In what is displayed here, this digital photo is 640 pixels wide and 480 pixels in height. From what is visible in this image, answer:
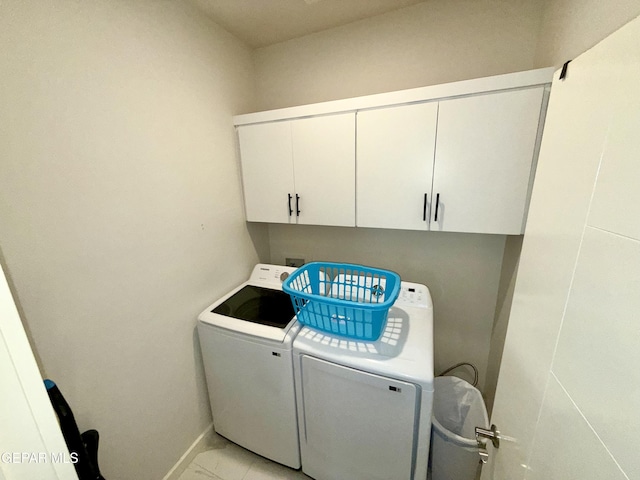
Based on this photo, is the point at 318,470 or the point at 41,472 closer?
the point at 41,472

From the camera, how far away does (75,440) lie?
2.72 ft

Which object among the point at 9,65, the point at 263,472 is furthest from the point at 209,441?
the point at 9,65

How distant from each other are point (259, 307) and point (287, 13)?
1.80 metres

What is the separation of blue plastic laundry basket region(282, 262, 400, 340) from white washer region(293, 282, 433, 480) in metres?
0.06

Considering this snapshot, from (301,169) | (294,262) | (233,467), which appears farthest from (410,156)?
(233,467)

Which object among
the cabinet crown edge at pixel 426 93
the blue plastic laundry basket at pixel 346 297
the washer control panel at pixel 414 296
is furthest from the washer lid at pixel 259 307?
the cabinet crown edge at pixel 426 93

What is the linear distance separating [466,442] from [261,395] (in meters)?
1.08

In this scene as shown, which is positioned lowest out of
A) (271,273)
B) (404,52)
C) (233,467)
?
(233,467)

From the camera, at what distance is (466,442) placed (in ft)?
3.83

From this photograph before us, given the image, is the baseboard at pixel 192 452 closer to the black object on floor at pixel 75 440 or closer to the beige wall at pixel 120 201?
the beige wall at pixel 120 201

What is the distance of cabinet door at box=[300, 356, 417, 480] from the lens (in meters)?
1.04

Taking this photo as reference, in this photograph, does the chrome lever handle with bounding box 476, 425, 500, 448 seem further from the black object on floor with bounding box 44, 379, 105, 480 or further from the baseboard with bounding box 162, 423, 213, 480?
the baseboard with bounding box 162, 423, 213, 480

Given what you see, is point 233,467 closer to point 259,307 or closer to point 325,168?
point 259,307

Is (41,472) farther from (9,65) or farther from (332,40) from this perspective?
(332,40)
